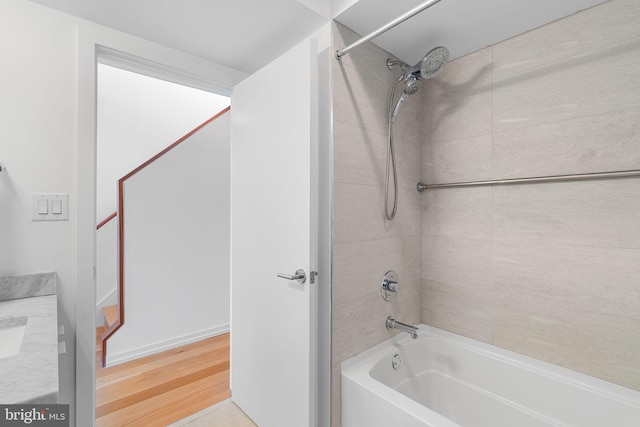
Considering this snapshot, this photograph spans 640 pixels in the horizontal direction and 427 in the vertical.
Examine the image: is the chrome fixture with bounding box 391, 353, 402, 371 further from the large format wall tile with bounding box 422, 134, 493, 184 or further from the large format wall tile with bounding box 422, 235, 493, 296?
the large format wall tile with bounding box 422, 134, 493, 184

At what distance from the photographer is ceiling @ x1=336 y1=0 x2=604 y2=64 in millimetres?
1309

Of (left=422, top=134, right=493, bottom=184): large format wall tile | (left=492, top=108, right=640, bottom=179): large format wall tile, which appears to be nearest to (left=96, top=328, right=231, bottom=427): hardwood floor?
(left=422, top=134, right=493, bottom=184): large format wall tile

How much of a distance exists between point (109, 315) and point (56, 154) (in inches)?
76.9

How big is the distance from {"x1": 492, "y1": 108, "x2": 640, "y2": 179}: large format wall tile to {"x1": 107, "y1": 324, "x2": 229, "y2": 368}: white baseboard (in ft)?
9.05

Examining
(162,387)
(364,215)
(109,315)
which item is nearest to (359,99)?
(364,215)

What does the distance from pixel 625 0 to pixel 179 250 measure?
10.6ft

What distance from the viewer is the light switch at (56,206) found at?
51.3 inches

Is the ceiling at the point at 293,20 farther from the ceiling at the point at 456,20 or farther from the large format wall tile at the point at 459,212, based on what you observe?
the large format wall tile at the point at 459,212

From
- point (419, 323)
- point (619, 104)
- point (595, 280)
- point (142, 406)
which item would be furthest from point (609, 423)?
point (142, 406)

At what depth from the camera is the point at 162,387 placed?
203 cm

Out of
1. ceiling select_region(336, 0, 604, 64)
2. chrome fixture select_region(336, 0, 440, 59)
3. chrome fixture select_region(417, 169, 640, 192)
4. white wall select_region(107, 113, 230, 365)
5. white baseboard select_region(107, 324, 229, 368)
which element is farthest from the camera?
white wall select_region(107, 113, 230, 365)

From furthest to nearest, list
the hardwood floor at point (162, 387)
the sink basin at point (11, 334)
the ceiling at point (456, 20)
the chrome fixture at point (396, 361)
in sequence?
1. the hardwood floor at point (162, 387)
2. the chrome fixture at point (396, 361)
3. the ceiling at point (456, 20)
4. the sink basin at point (11, 334)

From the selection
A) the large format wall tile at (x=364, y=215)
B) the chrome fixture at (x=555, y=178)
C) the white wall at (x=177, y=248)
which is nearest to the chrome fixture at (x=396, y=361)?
the large format wall tile at (x=364, y=215)

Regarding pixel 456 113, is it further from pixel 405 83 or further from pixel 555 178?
pixel 555 178
